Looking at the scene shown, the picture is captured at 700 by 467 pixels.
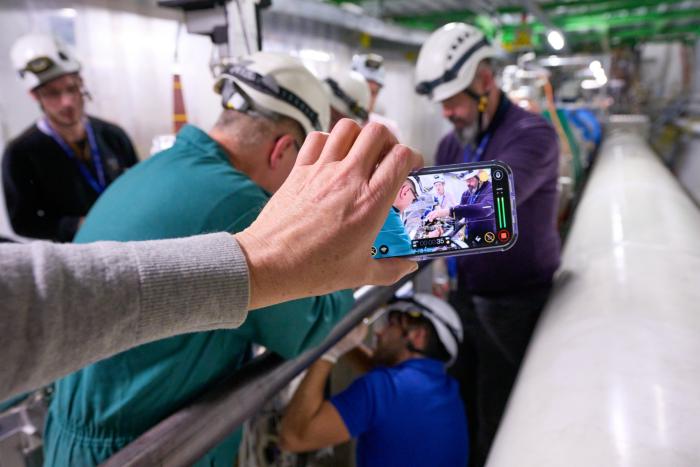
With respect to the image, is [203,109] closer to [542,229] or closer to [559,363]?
[542,229]

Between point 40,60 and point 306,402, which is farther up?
point 40,60

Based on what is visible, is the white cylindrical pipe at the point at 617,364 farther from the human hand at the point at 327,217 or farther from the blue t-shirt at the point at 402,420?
the human hand at the point at 327,217

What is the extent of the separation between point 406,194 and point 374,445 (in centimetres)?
108

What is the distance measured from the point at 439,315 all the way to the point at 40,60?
2081mm

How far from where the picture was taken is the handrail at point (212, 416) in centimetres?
72

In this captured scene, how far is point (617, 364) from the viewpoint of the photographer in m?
0.87

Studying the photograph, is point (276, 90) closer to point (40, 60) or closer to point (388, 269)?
point (388, 269)

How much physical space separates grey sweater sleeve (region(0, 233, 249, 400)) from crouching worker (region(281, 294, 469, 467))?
3.03 ft

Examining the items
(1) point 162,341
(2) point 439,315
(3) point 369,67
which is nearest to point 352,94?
(2) point 439,315

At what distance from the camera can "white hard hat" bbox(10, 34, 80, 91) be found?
2.19 meters

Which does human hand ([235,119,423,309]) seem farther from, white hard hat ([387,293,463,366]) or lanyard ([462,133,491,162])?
white hard hat ([387,293,463,366])

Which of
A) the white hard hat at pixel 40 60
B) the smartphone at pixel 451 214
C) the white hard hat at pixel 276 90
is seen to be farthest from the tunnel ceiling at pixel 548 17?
the smartphone at pixel 451 214

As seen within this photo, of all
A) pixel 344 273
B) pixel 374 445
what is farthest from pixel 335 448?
pixel 344 273

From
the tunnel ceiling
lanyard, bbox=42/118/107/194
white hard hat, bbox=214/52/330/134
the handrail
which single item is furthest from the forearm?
the tunnel ceiling
